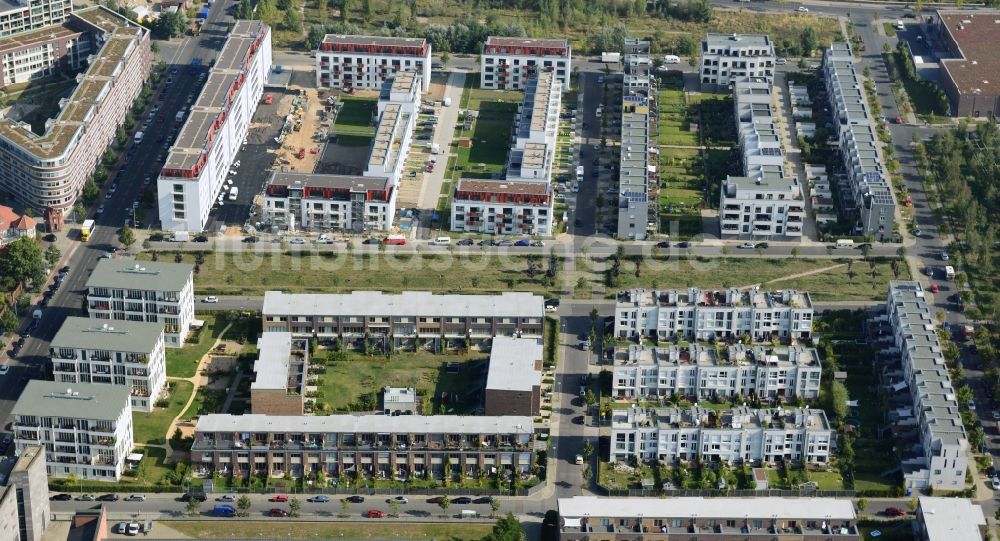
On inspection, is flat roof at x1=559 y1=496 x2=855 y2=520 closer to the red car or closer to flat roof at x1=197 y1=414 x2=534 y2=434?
the red car

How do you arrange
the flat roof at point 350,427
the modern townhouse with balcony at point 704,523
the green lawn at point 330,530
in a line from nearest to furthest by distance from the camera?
the modern townhouse with balcony at point 704,523
the green lawn at point 330,530
the flat roof at point 350,427

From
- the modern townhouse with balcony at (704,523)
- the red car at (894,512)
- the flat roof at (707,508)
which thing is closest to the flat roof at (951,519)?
the red car at (894,512)

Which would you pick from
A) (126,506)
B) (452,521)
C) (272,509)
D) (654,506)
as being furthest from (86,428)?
(654,506)

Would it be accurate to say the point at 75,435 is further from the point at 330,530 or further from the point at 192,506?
the point at 330,530

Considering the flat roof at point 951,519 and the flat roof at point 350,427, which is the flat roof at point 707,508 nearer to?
the flat roof at point 951,519

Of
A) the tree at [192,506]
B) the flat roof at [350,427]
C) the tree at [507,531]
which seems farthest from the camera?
the flat roof at [350,427]

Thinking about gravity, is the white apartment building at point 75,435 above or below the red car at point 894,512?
above

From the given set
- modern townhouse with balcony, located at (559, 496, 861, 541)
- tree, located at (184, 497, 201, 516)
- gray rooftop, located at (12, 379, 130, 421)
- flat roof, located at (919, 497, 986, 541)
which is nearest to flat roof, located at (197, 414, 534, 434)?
tree, located at (184, 497, 201, 516)
